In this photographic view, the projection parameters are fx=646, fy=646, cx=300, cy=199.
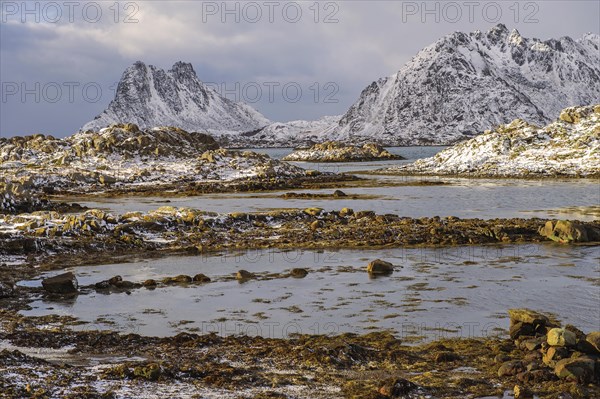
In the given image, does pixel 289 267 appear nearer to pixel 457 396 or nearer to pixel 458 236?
pixel 458 236

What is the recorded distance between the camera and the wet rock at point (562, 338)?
46.1 feet

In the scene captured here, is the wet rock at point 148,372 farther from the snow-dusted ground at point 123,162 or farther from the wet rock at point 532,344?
the snow-dusted ground at point 123,162

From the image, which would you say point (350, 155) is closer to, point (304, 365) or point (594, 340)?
point (594, 340)

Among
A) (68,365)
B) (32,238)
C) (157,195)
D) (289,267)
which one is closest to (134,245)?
(32,238)

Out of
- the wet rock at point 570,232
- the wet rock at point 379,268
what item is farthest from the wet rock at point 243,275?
the wet rock at point 570,232

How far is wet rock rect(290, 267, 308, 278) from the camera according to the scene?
24.7 meters

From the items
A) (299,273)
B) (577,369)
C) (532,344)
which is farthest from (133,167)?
(577,369)

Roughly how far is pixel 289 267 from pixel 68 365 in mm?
13942

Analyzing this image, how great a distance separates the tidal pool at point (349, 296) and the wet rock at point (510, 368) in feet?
10.0

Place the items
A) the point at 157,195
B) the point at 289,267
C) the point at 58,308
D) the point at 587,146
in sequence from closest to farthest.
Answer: the point at 58,308, the point at 289,267, the point at 157,195, the point at 587,146

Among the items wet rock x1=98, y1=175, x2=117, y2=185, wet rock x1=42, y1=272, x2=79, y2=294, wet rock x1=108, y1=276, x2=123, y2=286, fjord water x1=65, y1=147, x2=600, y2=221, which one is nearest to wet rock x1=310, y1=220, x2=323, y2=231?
fjord water x1=65, y1=147, x2=600, y2=221

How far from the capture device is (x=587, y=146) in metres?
88.8

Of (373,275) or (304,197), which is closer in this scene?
(373,275)

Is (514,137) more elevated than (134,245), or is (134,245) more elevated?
(514,137)
